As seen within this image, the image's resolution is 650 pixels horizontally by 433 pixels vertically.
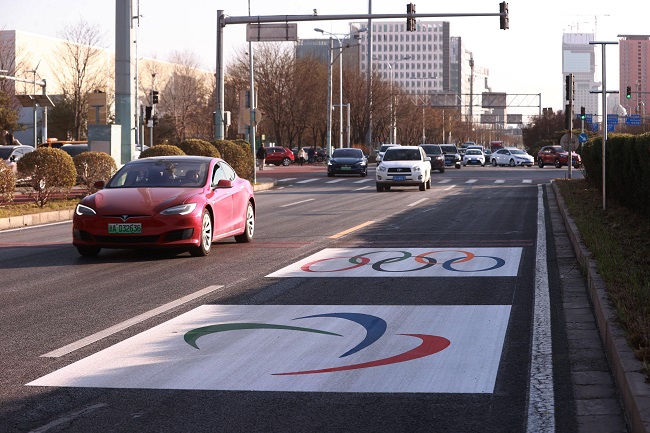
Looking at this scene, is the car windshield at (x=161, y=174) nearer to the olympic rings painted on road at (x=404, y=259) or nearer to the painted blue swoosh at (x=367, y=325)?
the olympic rings painted on road at (x=404, y=259)

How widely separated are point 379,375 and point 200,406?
1321 millimetres

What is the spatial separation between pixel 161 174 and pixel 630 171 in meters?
8.84

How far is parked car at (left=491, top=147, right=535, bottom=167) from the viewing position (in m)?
82.5

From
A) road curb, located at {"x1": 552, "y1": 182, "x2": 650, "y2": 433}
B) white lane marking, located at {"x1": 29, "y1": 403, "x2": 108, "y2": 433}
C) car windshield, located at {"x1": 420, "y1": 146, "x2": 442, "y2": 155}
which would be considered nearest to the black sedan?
car windshield, located at {"x1": 420, "y1": 146, "x2": 442, "y2": 155}

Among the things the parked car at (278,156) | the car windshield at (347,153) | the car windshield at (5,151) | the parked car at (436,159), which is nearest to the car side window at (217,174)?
the car windshield at (5,151)

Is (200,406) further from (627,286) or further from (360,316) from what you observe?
(627,286)

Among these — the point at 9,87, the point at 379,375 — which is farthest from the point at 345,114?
the point at 379,375

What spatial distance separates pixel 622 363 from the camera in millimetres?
6156

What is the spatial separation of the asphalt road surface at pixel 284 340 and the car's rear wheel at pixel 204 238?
30cm

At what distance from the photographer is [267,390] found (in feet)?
20.5

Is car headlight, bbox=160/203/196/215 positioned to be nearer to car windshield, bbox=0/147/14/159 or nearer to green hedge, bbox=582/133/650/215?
green hedge, bbox=582/133/650/215

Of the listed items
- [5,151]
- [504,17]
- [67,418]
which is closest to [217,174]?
[67,418]

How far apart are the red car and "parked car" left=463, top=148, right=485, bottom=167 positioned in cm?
7448

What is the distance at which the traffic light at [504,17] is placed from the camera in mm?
37250
